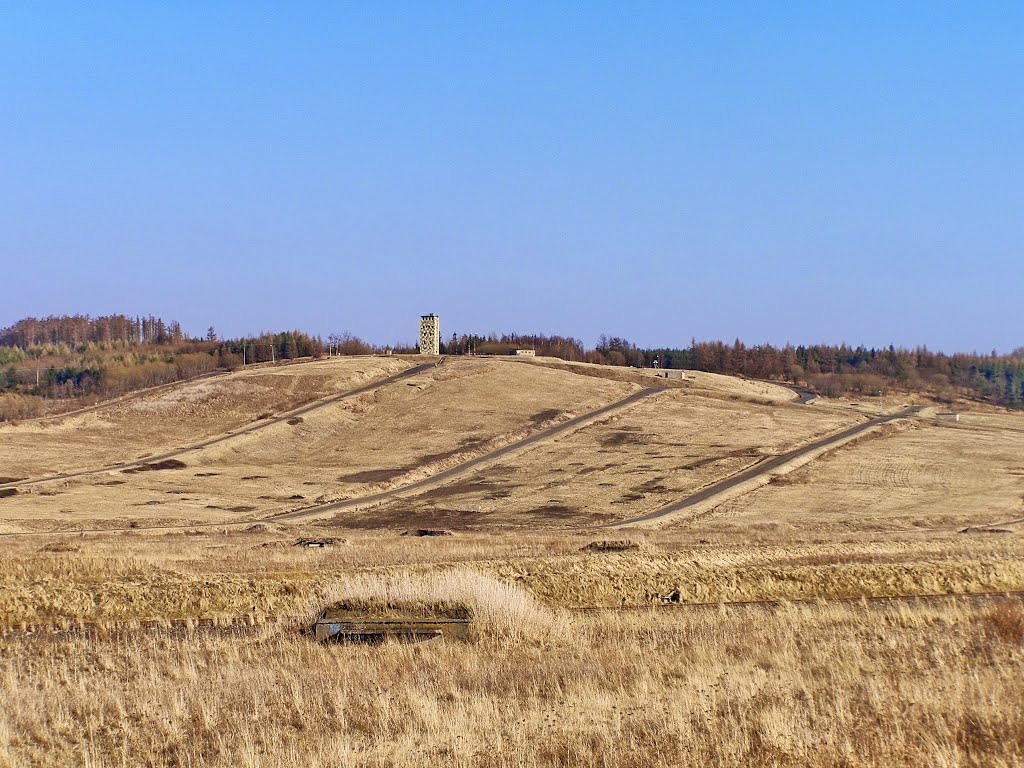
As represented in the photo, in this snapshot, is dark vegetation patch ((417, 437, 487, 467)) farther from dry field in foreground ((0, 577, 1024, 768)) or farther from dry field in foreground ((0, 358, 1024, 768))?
dry field in foreground ((0, 577, 1024, 768))

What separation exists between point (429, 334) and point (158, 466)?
67514 mm

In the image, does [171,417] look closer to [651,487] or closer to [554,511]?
[554,511]

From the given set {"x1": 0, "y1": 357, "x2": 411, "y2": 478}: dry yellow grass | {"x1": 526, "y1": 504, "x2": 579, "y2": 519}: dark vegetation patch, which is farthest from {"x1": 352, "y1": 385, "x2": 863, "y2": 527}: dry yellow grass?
{"x1": 0, "y1": 357, "x2": 411, "y2": 478}: dry yellow grass

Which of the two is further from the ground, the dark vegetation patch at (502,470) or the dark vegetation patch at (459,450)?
the dark vegetation patch at (459,450)

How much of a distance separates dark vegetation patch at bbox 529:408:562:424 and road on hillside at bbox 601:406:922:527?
26.6 meters

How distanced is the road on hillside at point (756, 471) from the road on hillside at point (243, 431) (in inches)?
1737

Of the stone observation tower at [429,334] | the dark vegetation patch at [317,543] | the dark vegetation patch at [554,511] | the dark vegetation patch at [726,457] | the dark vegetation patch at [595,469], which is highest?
the stone observation tower at [429,334]

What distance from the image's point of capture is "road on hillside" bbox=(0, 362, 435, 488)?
8044 centimetres

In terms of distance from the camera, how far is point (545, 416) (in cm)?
10650

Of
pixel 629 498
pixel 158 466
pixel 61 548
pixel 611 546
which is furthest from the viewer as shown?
pixel 158 466

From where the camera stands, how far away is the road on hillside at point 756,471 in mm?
65269

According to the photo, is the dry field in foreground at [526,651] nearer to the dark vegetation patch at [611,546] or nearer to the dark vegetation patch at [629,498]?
the dark vegetation patch at [611,546]

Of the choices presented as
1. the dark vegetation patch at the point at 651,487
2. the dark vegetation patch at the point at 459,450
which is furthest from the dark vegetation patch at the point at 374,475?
the dark vegetation patch at the point at 651,487

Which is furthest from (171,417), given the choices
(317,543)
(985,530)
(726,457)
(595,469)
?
(985,530)
